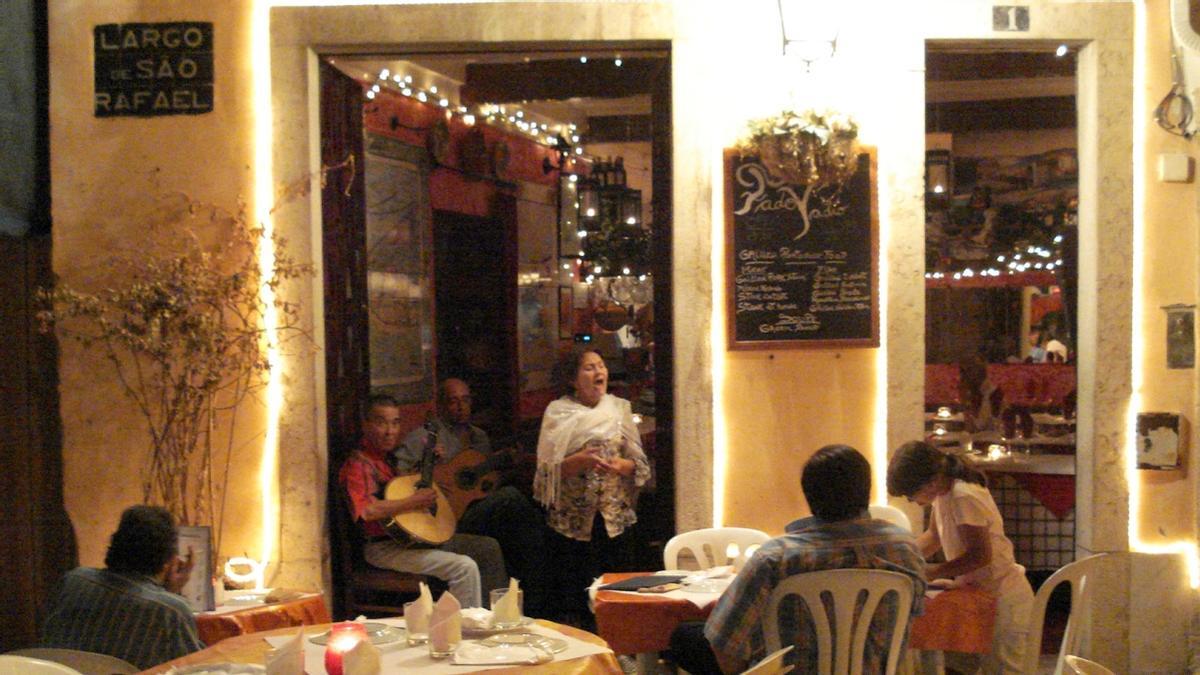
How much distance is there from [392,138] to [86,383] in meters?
2.59

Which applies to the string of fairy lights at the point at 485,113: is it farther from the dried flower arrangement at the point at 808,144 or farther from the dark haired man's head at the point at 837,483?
the dark haired man's head at the point at 837,483

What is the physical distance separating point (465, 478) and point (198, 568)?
230 cm

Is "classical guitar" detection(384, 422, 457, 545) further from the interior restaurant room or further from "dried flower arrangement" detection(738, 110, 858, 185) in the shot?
"dried flower arrangement" detection(738, 110, 858, 185)

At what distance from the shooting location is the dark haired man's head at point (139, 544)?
11.9 ft

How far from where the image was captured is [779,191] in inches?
217

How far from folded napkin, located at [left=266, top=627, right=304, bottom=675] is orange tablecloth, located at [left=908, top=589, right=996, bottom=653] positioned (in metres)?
2.29

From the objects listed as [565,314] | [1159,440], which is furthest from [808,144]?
[565,314]

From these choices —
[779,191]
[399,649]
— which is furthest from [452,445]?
[399,649]

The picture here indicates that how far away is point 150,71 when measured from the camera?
18.0ft

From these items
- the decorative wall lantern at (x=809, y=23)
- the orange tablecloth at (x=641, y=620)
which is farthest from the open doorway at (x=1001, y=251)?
the orange tablecloth at (x=641, y=620)

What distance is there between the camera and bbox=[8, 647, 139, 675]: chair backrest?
136 inches

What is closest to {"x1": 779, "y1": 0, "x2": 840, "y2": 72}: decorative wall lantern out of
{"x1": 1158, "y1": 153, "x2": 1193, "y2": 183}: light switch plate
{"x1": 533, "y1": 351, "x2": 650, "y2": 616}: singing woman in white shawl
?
{"x1": 1158, "y1": 153, "x2": 1193, "y2": 183}: light switch plate

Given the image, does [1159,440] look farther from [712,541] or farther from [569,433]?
[569,433]

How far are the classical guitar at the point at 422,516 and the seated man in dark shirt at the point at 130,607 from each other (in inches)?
75.2
